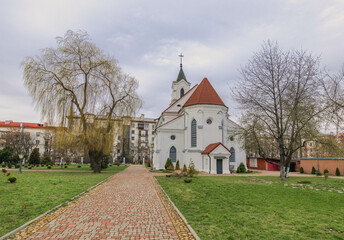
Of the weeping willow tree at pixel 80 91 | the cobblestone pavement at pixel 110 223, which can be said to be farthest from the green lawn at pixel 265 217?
the weeping willow tree at pixel 80 91

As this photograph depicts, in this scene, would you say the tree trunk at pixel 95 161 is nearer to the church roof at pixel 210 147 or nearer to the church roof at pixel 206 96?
the church roof at pixel 210 147

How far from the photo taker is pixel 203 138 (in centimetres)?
2956

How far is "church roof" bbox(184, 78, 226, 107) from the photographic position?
3022 cm

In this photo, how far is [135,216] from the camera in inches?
280

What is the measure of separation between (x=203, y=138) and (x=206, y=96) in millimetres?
6094

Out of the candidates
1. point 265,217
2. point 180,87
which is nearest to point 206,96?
point 180,87

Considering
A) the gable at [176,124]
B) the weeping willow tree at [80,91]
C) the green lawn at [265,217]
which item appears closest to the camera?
the green lawn at [265,217]

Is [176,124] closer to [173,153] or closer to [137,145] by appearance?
[173,153]

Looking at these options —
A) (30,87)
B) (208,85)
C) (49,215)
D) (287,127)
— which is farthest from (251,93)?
(30,87)

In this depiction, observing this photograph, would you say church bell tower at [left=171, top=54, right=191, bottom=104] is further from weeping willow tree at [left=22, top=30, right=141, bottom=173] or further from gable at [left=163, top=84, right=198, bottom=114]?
weeping willow tree at [left=22, top=30, right=141, bottom=173]

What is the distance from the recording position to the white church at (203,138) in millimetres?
27500

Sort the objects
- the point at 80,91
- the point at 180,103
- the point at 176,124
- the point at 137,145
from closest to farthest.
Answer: the point at 80,91 → the point at 176,124 → the point at 180,103 → the point at 137,145

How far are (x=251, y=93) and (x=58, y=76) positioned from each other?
19.5 meters

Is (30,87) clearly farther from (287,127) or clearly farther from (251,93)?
(287,127)
